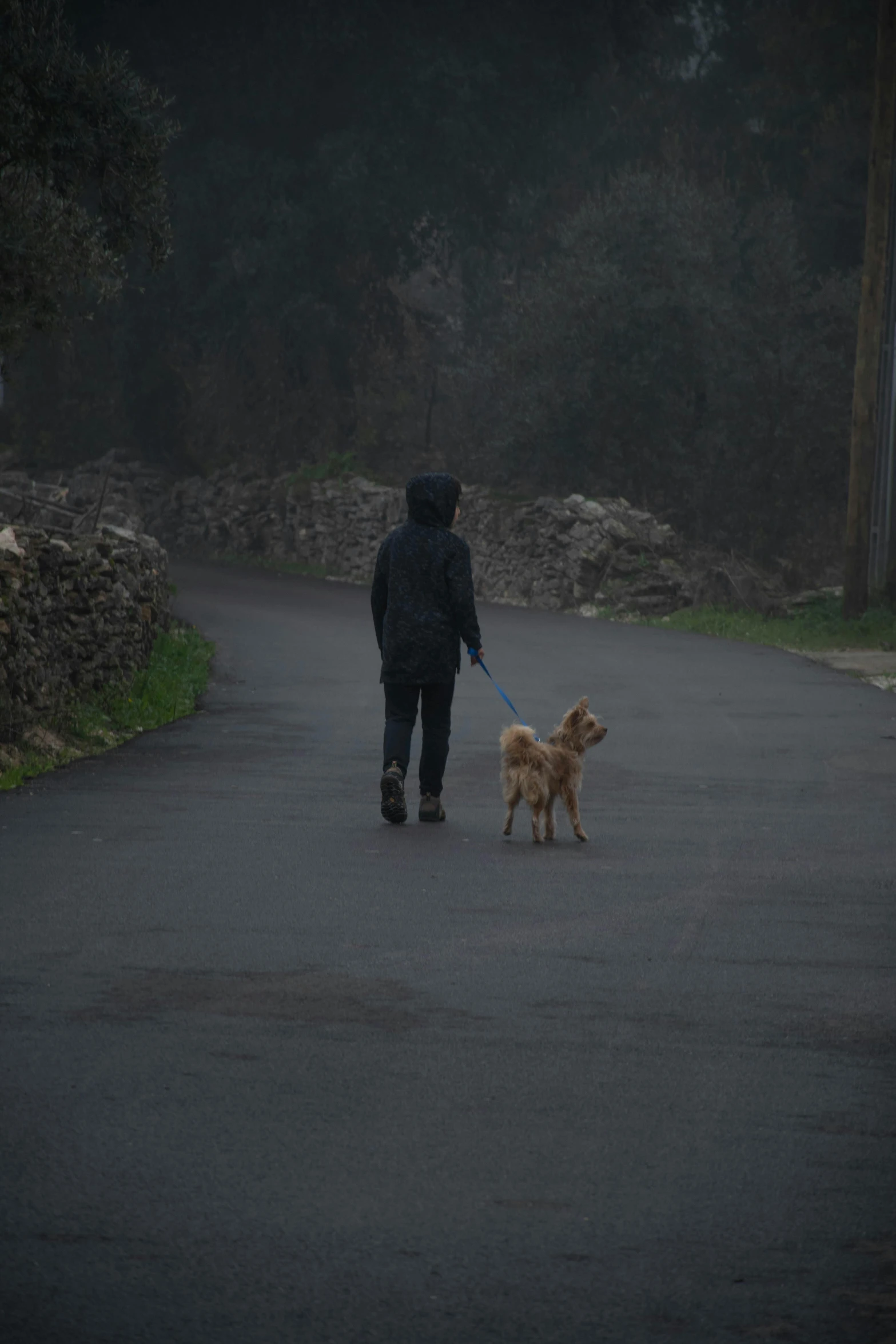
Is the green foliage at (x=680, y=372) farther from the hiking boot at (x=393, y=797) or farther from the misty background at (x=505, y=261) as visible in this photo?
the hiking boot at (x=393, y=797)

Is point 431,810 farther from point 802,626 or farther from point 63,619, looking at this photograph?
point 802,626

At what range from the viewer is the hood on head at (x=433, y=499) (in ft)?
34.9

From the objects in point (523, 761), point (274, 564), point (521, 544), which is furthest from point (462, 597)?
point (274, 564)

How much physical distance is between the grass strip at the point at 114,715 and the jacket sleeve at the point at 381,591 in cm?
281

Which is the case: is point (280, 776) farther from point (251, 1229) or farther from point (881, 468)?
point (881, 468)

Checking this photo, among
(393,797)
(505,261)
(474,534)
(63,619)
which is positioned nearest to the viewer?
(393,797)

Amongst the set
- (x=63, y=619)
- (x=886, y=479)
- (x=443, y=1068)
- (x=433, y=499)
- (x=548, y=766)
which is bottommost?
(x=443, y=1068)

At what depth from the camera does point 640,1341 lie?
363cm

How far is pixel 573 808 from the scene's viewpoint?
32.7 ft

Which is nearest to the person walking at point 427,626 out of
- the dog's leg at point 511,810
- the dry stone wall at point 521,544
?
the dog's leg at point 511,810

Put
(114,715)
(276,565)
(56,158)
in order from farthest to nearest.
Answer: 1. (276,565)
2. (56,158)
3. (114,715)

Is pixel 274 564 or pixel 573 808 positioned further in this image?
pixel 274 564

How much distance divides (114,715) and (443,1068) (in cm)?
994

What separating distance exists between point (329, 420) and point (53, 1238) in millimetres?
40564
